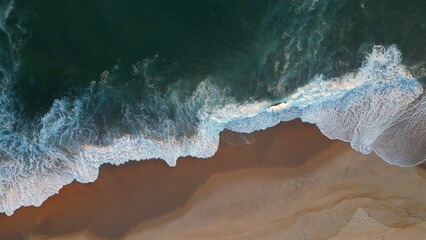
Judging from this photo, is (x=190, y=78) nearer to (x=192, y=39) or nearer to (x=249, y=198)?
(x=192, y=39)

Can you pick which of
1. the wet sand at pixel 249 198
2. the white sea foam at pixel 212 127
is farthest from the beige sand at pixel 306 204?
the white sea foam at pixel 212 127

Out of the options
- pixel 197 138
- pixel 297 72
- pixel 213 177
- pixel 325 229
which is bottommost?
pixel 325 229

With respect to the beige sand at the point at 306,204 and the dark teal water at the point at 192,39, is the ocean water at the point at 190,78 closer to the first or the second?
the dark teal water at the point at 192,39

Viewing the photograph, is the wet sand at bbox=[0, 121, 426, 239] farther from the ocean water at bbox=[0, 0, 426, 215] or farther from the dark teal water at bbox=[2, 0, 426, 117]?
the dark teal water at bbox=[2, 0, 426, 117]

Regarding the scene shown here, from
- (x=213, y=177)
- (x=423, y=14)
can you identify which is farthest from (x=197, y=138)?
(x=423, y=14)

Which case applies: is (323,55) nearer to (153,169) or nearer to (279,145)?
(279,145)

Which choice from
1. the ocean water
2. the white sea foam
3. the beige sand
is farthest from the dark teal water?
the beige sand

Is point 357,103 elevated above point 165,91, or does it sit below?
below
